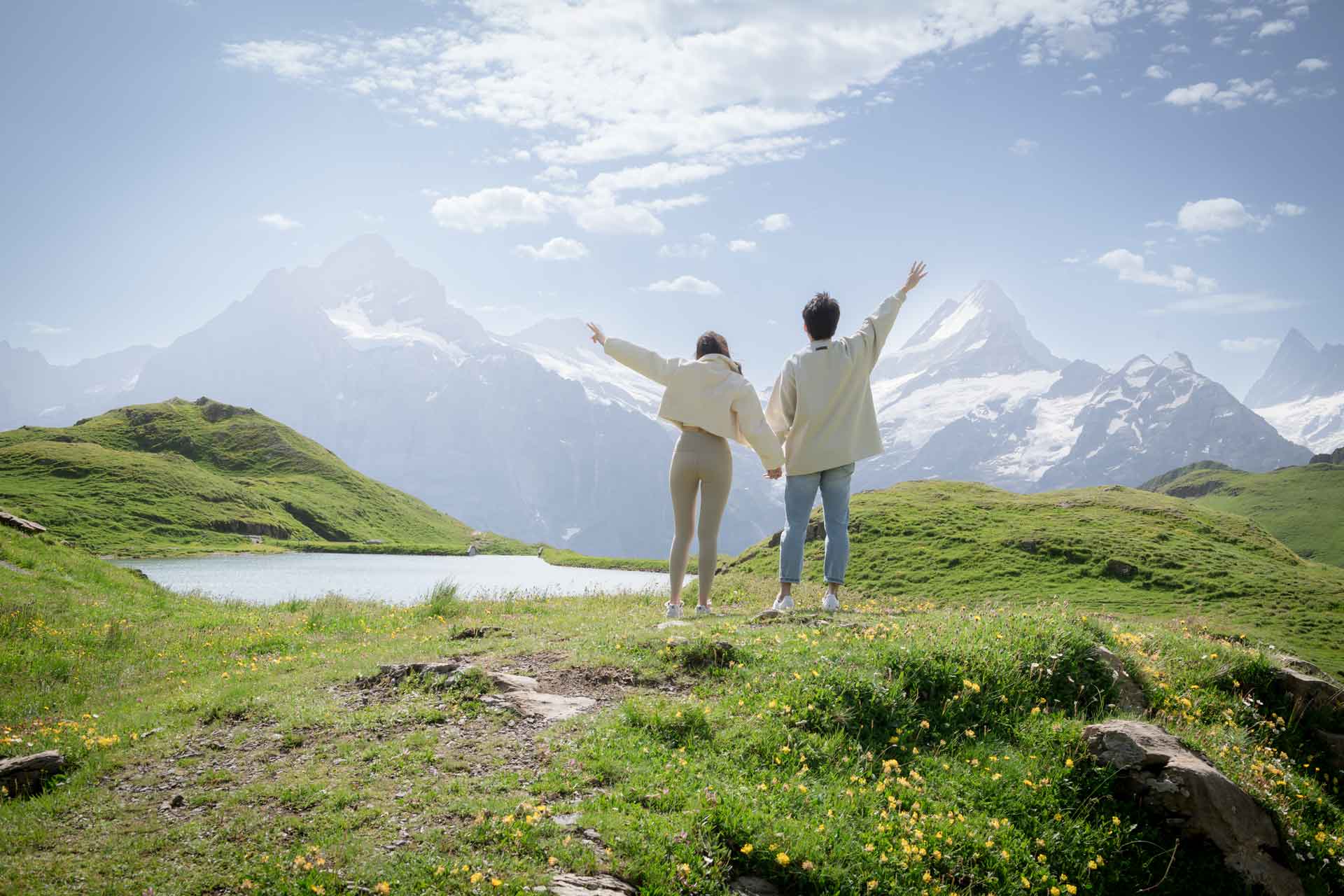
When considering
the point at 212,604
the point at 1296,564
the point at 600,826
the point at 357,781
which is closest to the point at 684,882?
the point at 600,826

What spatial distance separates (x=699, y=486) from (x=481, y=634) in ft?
13.9

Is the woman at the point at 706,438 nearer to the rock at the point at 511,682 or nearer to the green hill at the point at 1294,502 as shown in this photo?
the rock at the point at 511,682

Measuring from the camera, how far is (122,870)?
491 centimetres

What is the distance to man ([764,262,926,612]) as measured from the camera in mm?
11508

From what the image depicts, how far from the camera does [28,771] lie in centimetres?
667

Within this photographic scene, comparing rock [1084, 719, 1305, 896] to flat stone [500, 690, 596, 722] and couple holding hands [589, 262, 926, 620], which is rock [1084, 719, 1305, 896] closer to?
couple holding hands [589, 262, 926, 620]

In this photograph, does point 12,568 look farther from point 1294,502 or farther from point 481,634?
point 1294,502

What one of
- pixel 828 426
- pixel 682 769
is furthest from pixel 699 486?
pixel 682 769

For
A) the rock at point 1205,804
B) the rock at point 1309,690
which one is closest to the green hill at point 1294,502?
the rock at point 1309,690

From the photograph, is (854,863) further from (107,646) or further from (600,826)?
(107,646)

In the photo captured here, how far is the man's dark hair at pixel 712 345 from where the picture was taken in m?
11.9

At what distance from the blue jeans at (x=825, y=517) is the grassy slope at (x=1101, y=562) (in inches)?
380

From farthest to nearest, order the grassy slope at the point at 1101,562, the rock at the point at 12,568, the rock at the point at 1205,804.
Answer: the grassy slope at the point at 1101,562 < the rock at the point at 12,568 < the rock at the point at 1205,804

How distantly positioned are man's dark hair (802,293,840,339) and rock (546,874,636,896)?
29.2 feet
